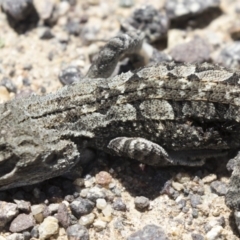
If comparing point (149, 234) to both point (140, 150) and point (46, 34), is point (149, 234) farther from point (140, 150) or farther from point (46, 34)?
point (46, 34)

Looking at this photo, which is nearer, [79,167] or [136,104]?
[136,104]

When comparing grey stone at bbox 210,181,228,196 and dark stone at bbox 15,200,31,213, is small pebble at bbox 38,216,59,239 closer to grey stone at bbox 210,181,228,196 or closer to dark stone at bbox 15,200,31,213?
dark stone at bbox 15,200,31,213

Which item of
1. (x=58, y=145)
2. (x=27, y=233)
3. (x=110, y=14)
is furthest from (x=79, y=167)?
(x=110, y=14)

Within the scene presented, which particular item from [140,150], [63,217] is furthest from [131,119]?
[63,217]

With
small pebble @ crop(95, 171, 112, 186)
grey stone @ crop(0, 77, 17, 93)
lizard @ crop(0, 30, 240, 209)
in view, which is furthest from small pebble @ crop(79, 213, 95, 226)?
grey stone @ crop(0, 77, 17, 93)

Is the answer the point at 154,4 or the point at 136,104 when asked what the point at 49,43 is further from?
the point at 136,104

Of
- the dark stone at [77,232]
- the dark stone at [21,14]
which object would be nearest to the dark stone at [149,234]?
the dark stone at [77,232]

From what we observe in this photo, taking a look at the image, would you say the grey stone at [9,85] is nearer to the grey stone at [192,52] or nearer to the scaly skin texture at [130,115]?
the scaly skin texture at [130,115]
